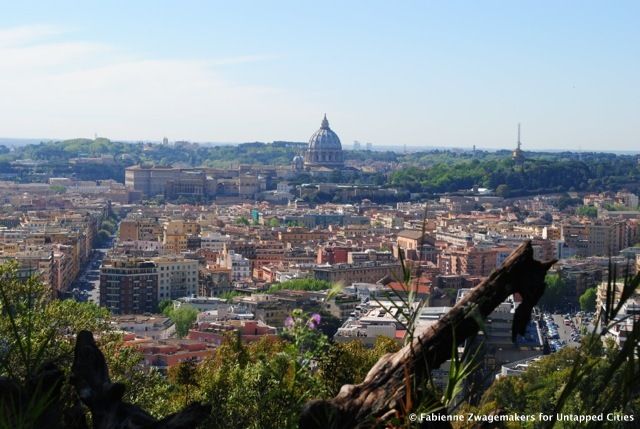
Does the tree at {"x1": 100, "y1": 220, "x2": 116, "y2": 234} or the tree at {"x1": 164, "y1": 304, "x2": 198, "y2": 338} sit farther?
the tree at {"x1": 100, "y1": 220, "x2": 116, "y2": 234}

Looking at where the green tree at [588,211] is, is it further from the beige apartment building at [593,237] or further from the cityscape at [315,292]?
the beige apartment building at [593,237]

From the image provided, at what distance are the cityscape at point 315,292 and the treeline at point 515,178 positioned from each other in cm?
14

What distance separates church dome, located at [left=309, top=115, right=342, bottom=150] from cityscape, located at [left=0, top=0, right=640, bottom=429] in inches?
6.9

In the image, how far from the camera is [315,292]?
2577 centimetres

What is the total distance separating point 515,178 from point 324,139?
80.9 ft

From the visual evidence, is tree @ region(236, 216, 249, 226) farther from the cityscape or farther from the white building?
the white building

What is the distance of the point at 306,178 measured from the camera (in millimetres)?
77062

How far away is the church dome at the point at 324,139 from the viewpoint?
3595 inches

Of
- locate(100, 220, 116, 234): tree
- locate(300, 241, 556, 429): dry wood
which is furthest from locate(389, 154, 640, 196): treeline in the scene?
locate(300, 241, 556, 429): dry wood

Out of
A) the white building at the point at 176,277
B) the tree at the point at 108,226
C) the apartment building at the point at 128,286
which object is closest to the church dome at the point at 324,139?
the tree at the point at 108,226

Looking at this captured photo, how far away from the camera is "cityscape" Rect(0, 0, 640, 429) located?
9.66 ft

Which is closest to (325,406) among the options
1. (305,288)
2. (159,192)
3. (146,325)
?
(146,325)

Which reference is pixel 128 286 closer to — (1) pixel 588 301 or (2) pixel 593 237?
(1) pixel 588 301

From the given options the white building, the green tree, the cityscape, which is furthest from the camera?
the green tree
